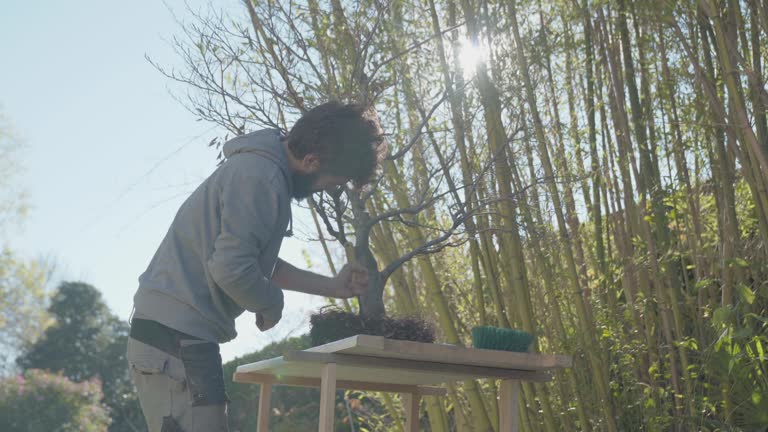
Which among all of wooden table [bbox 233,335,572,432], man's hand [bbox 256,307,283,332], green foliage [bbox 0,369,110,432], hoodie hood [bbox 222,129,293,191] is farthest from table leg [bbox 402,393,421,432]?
green foliage [bbox 0,369,110,432]

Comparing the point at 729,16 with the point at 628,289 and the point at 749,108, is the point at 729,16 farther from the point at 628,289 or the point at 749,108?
the point at 628,289

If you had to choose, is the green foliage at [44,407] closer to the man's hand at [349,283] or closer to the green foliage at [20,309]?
the green foliage at [20,309]

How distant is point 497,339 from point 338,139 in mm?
605

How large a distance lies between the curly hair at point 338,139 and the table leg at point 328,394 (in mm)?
421

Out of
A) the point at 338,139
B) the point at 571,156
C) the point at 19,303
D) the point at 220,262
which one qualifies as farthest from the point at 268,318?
the point at 19,303

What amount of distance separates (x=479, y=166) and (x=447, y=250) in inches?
27.0

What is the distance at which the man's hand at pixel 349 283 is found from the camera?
2002mm

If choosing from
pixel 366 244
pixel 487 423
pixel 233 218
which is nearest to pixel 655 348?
pixel 487 423

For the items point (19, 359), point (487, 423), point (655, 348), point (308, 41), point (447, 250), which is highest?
point (19, 359)

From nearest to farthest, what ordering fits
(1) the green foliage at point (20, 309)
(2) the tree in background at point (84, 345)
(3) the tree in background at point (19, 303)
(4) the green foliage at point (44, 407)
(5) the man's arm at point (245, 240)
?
1. (5) the man's arm at point (245, 240)
2. (4) the green foliage at point (44, 407)
3. (2) the tree in background at point (84, 345)
4. (3) the tree in background at point (19, 303)
5. (1) the green foliage at point (20, 309)

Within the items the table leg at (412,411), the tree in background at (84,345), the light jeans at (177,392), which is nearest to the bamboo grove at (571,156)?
the table leg at (412,411)

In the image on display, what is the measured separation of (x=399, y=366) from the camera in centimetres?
192

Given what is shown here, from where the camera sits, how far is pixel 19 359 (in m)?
13.6

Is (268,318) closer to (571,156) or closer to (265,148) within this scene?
(265,148)
